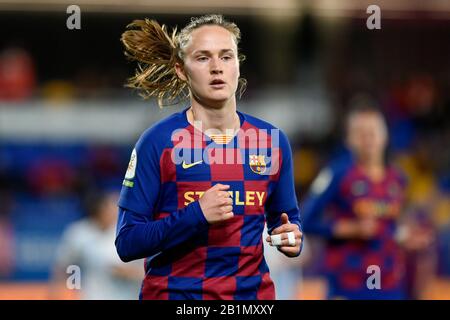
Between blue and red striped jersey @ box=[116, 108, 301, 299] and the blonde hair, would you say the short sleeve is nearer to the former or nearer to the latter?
blue and red striped jersey @ box=[116, 108, 301, 299]

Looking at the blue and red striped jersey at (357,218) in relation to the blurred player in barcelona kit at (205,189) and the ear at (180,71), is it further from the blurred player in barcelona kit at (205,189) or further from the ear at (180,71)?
the ear at (180,71)

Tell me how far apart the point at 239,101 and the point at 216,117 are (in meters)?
8.49

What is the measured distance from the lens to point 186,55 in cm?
343

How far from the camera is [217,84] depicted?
10.9ft

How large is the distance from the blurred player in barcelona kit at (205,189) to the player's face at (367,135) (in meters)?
2.89

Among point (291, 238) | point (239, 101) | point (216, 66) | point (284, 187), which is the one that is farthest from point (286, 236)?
point (239, 101)

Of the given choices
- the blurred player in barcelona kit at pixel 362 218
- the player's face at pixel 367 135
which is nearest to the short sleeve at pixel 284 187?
the blurred player in barcelona kit at pixel 362 218

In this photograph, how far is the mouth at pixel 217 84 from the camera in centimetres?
331

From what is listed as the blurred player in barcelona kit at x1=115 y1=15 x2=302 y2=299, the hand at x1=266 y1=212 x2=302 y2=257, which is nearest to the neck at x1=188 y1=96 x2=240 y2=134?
the blurred player in barcelona kit at x1=115 y1=15 x2=302 y2=299

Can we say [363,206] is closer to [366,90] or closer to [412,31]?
[366,90]

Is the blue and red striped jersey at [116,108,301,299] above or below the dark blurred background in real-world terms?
below

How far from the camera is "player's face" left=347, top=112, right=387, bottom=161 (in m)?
6.25

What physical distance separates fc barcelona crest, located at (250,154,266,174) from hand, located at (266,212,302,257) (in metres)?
0.20
